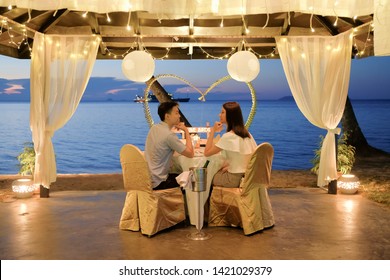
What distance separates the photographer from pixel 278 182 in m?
6.99

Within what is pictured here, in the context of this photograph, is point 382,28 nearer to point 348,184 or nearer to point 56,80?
point 348,184

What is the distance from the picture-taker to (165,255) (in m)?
3.35

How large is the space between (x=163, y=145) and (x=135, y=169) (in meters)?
0.34

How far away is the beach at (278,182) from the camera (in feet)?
20.0

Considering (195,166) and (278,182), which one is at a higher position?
(195,166)

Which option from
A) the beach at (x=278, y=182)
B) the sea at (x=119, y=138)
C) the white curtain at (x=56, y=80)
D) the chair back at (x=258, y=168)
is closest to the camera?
the chair back at (x=258, y=168)

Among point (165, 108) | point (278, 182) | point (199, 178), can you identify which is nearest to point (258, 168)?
point (199, 178)

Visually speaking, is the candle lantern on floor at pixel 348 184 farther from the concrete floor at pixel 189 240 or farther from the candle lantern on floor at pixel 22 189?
the candle lantern on floor at pixel 22 189

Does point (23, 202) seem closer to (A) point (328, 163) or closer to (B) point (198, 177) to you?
(B) point (198, 177)

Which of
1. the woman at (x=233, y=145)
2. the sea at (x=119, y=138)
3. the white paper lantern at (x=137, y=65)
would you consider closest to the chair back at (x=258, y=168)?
the woman at (x=233, y=145)

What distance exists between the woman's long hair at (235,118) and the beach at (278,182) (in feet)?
7.85

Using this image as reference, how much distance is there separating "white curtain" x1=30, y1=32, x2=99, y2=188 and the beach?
31.8 inches

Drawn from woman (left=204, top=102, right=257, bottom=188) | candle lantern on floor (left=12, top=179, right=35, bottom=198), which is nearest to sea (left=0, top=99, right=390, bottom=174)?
candle lantern on floor (left=12, top=179, right=35, bottom=198)

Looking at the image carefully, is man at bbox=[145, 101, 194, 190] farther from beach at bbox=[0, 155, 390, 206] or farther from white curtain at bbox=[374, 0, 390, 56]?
beach at bbox=[0, 155, 390, 206]
